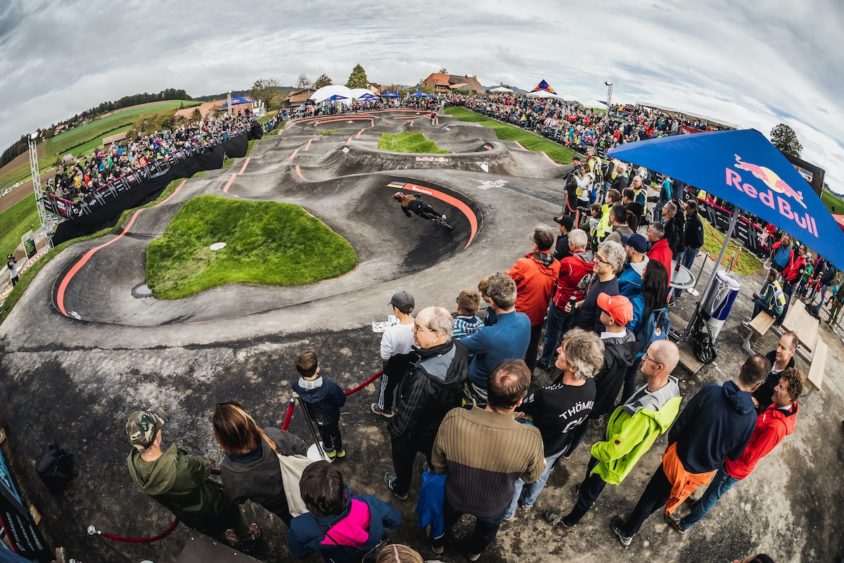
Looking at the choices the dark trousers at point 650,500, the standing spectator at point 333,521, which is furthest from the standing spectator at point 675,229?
the standing spectator at point 333,521

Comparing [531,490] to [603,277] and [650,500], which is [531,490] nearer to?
[650,500]

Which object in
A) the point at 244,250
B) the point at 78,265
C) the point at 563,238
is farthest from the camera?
the point at 244,250

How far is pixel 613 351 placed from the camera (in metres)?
4.02

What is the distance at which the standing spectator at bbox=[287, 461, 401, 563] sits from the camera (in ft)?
8.67

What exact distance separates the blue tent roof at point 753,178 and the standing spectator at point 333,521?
471cm

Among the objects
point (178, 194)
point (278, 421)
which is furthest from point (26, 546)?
point (178, 194)

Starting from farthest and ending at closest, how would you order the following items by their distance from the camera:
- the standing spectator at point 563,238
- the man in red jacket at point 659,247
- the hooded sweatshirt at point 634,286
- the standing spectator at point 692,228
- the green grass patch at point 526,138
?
the green grass patch at point 526,138 < the standing spectator at point 692,228 < the standing spectator at point 563,238 < the man in red jacket at point 659,247 < the hooded sweatshirt at point 634,286

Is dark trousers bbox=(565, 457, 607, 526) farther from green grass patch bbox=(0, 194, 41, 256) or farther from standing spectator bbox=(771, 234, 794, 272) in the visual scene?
green grass patch bbox=(0, 194, 41, 256)

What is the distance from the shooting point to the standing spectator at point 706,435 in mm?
3504

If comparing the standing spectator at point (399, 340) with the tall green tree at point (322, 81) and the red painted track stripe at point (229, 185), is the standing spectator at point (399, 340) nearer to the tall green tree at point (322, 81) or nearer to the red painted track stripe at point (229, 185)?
the red painted track stripe at point (229, 185)

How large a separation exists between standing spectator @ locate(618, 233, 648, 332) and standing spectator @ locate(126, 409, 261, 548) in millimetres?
5102

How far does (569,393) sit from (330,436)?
287 centimetres

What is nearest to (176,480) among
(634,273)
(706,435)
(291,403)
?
(291,403)

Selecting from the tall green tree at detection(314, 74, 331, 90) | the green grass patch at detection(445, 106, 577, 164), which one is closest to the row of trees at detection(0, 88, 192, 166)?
the tall green tree at detection(314, 74, 331, 90)
